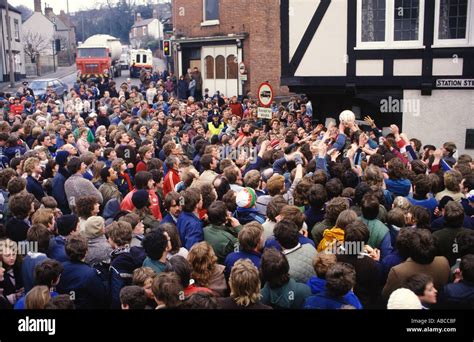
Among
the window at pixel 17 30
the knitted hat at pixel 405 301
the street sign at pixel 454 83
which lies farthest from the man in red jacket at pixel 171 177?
the window at pixel 17 30

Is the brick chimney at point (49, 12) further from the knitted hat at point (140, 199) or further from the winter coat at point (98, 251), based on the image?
the winter coat at point (98, 251)

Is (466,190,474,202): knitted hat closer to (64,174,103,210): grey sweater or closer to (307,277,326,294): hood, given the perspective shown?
(307,277,326,294): hood

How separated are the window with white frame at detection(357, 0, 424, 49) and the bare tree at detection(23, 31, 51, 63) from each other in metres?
51.0

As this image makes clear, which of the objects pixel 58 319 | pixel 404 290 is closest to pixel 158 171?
pixel 58 319

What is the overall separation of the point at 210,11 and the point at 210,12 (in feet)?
0.17

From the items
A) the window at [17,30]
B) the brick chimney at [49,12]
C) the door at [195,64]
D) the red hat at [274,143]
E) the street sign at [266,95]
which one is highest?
the brick chimney at [49,12]

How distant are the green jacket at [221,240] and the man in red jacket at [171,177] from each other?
2858mm

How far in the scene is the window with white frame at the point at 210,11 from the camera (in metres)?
28.4

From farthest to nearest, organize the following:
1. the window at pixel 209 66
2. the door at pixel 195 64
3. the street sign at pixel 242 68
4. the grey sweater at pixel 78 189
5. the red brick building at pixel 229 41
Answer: the door at pixel 195 64 → the window at pixel 209 66 → the red brick building at pixel 229 41 → the street sign at pixel 242 68 → the grey sweater at pixel 78 189

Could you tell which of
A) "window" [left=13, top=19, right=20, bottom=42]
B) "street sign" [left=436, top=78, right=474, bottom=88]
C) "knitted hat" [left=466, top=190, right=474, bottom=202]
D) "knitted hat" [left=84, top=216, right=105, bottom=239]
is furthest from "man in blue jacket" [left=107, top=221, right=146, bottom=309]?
"window" [left=13, top=19, right=20, bottom=42]

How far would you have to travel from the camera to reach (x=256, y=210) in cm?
700

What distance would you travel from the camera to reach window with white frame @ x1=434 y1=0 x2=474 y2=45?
13.8 m

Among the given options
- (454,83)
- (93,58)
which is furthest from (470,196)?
(93,58)

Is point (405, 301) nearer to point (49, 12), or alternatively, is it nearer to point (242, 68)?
point (242, 68)
